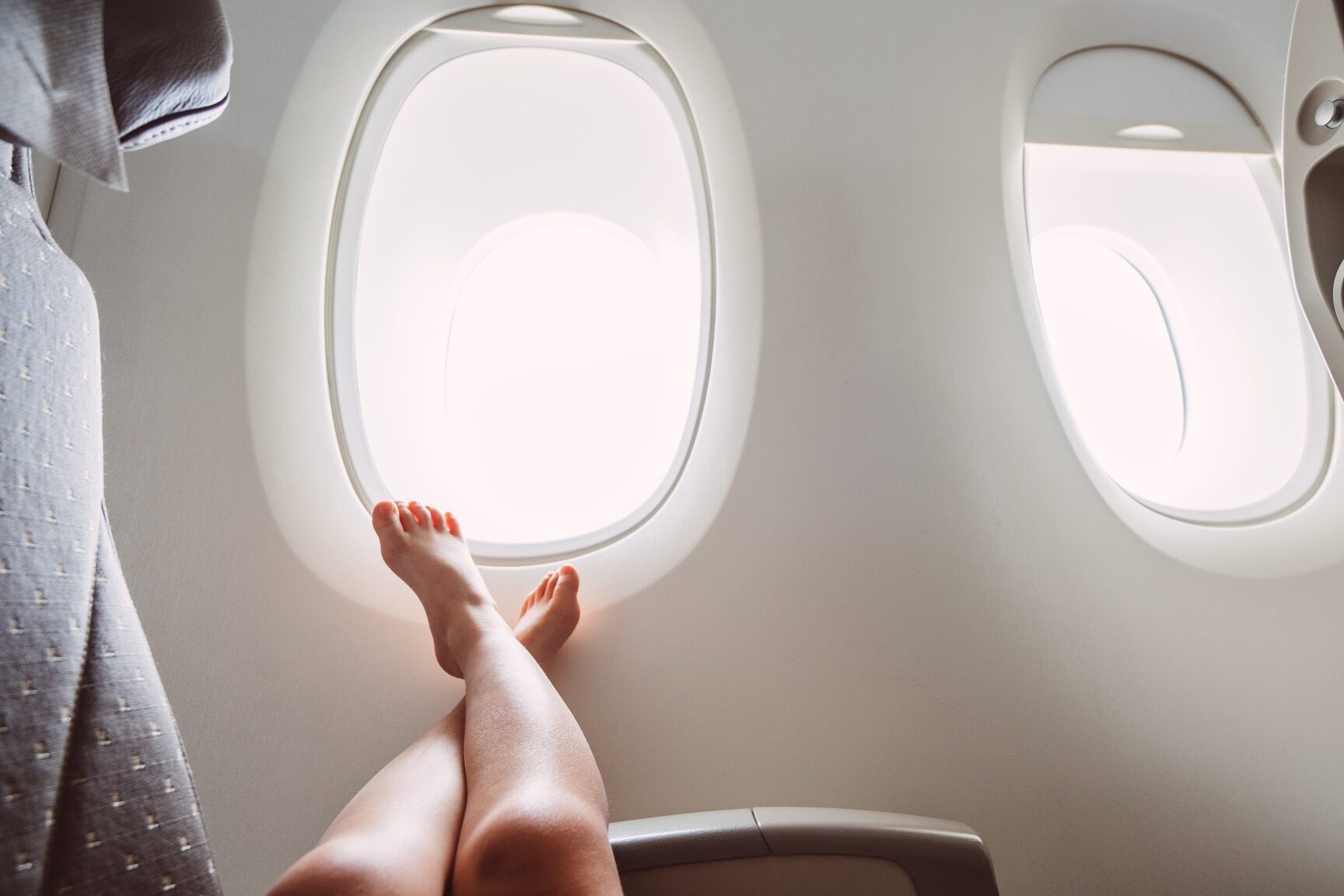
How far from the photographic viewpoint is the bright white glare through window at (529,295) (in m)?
1.47

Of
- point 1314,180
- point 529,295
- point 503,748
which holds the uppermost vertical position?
point 529,295

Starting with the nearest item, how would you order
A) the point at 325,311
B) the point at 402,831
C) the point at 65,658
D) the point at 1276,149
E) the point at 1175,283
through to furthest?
the point at 65,658 → the point at 402,831 → the point at 325,311 → the point at 1276,149 → the point at 1175,283

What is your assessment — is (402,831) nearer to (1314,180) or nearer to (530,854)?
(530,854)

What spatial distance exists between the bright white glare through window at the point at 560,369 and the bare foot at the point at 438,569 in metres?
0.41

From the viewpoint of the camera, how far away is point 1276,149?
164 centimetres

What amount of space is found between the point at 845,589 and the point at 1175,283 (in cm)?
136

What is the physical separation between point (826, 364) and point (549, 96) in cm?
86

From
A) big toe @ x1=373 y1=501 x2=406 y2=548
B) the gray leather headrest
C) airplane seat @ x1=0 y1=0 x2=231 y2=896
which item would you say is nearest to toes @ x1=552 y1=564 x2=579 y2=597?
big toe @ x1=373 y1=501 x2=406 y2=548

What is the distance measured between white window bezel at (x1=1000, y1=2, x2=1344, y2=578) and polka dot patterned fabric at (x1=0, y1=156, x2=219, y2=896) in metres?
1.36

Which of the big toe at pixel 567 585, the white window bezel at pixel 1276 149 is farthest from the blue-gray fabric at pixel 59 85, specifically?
the white window bezel at pixel 1276 149

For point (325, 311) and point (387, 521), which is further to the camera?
point (325, 311)

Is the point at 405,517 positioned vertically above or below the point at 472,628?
above

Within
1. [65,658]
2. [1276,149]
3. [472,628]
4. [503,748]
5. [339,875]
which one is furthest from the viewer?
[1276,149]

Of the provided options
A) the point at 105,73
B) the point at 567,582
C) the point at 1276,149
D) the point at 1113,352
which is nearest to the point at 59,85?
the point at 105,73
